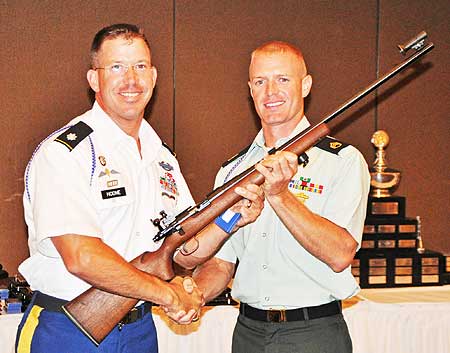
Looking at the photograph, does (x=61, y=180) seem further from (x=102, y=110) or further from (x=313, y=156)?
(x=313, y=156)

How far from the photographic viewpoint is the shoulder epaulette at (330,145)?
2.82 m

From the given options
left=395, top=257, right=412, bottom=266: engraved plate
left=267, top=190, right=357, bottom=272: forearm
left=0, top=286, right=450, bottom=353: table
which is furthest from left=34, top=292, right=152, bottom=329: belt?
left=395, top=257, right=412, bottom=266: engraved plate

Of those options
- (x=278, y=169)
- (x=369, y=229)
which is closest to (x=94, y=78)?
(x=278, y=169)

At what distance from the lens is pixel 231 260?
2961mm

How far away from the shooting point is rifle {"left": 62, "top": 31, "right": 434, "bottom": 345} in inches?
98.8

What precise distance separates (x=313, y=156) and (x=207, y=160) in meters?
2.22

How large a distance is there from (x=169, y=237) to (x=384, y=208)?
2.06 m

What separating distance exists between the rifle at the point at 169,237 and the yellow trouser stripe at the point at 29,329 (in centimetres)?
21

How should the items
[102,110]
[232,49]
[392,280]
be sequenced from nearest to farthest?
1. [102,110]
2. [392,280]
3. [232,49]

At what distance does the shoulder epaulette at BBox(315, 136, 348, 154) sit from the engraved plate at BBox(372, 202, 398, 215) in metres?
1.62

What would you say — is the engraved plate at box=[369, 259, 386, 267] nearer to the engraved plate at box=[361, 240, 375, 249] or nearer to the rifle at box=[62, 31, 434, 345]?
the engraved plate at box=[361, 240, 375, 249]

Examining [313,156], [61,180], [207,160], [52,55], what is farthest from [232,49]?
[61,180]

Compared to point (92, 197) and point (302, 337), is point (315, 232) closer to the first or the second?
point (302, 337)

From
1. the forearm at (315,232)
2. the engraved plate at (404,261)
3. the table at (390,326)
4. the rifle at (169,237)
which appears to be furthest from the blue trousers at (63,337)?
the engraved plate at (404,261)
